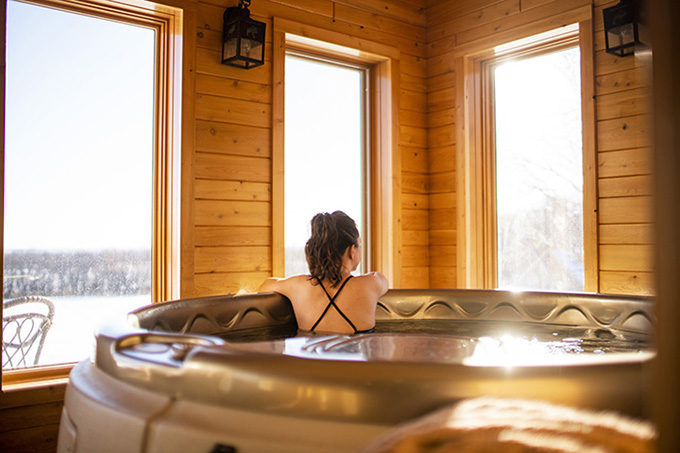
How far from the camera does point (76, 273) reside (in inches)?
94.6

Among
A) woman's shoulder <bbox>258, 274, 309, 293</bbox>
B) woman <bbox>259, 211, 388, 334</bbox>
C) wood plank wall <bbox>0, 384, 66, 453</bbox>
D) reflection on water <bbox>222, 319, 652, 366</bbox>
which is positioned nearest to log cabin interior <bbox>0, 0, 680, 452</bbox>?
wood plank wall <bbox>0, 384, 66, 453</bbox>

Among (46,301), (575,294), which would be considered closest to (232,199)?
(46,301)

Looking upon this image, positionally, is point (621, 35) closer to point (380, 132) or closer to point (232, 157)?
point (380, 132)

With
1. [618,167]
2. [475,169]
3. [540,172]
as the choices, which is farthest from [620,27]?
[475,169]

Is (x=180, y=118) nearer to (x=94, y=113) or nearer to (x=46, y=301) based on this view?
(x=94, y=113)

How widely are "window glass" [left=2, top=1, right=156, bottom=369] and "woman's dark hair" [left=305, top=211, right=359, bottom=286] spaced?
825mm

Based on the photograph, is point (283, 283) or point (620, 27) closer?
point (283, 283)

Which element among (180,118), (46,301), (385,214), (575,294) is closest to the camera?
(575,294)

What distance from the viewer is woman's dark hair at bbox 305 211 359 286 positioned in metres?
2.10

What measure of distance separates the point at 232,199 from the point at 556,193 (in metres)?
1.62

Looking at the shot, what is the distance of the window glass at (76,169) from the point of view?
2256 millimetres

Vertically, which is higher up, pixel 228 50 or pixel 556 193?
pixel 228 50

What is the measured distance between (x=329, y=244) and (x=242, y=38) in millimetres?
1053

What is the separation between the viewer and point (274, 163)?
112 inches
